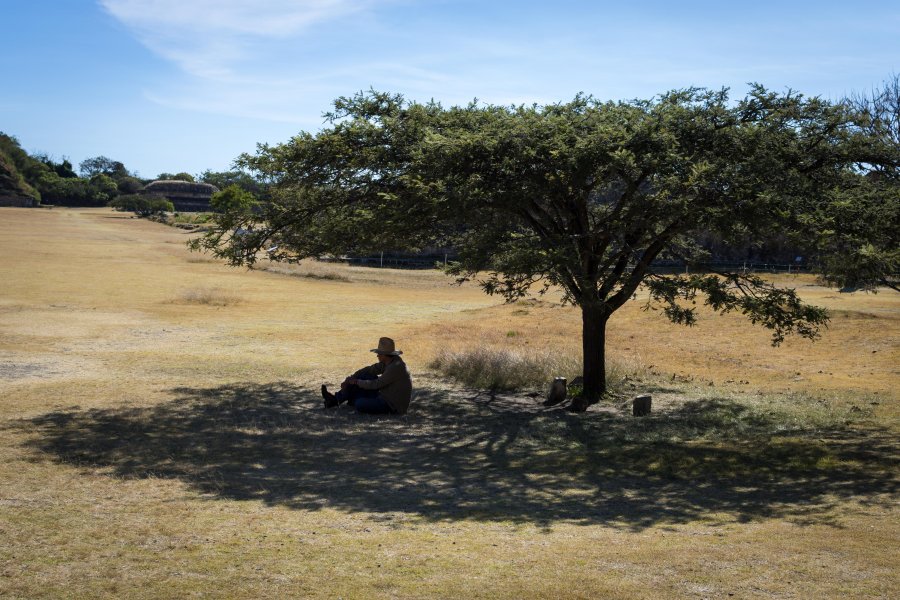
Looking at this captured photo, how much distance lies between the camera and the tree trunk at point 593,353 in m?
16.6

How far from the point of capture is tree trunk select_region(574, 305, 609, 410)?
54.3ft

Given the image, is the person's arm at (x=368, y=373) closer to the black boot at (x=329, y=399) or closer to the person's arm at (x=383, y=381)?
the person's arm at (x=383, y=381)

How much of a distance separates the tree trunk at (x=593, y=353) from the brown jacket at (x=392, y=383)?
391 cm

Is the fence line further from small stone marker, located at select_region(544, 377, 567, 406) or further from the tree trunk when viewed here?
small stone marker, located at select_region(544, 377, 567, 406)

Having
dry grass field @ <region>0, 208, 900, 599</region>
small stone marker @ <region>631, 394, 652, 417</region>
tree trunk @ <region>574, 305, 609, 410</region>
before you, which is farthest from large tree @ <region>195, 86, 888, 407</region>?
dry grass field @ <region>0, 208, 900, 599</region>

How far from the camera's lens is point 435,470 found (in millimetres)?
11258

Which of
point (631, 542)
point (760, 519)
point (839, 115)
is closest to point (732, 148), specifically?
point (839, 115)

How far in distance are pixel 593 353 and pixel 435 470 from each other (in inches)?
249

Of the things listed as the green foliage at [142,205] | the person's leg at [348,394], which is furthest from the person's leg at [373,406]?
the green foliage at [142,205]

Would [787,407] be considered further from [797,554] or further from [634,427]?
[797,554]

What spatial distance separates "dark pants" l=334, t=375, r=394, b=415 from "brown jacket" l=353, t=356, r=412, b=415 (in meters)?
0.09

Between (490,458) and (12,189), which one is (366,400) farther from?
(12,189)

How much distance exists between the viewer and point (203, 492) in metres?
9.46

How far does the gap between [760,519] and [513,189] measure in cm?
719
